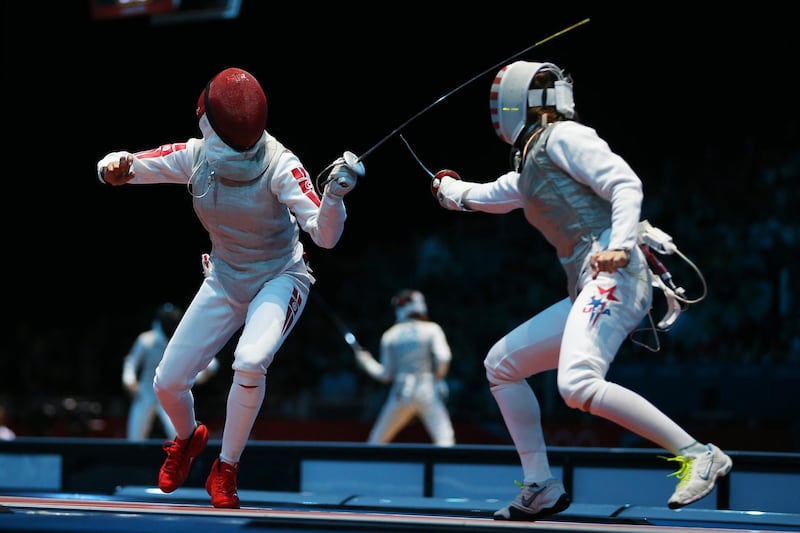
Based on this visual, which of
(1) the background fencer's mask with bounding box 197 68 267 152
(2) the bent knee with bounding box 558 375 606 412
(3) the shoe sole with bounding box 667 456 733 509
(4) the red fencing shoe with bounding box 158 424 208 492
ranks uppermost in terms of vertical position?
(1) the background fencer's mask with bounding box 197 68 267 152

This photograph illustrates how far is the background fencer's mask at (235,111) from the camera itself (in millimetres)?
3068

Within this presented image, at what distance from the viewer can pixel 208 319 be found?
317cm

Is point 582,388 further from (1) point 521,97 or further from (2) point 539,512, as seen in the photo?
(1) point 521,97

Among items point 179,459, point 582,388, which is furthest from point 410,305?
point 582,388

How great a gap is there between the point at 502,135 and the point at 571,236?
1.34ft

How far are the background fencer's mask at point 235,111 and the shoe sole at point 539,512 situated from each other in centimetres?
141

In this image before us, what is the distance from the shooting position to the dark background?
26.1ft

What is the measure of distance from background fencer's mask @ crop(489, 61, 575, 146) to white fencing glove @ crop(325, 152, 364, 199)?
459 mm

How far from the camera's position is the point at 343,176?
2.86m

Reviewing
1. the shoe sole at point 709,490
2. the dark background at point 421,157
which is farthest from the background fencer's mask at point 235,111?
the dark background at point 421,157

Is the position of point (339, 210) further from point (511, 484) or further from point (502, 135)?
point (511, 484)

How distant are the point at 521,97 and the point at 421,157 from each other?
576 centimetres

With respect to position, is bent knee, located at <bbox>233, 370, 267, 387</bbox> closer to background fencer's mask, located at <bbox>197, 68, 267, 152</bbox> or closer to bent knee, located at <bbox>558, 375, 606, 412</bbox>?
background fencer's mask, located at <bbox>197, 68, 267, 152</bbox>

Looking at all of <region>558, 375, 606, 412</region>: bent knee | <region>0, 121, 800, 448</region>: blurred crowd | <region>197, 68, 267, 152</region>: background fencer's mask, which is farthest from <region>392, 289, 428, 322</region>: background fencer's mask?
<region>558, 375, 606, 412</region>: bent knee
